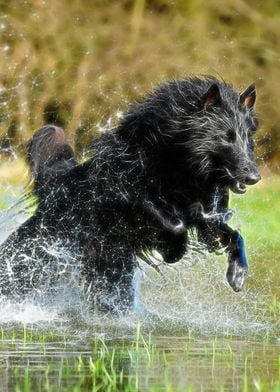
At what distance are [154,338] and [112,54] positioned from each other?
38.1 ft

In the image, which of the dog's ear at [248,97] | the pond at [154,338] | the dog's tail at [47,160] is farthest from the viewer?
the dog's tail at [47,160]

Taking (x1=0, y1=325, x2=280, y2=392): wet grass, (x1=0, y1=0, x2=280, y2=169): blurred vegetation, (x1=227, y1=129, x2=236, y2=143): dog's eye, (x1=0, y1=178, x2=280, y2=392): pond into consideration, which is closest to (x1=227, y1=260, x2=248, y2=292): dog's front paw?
(x1=0, y1=178, x2=280, y2=392): pond

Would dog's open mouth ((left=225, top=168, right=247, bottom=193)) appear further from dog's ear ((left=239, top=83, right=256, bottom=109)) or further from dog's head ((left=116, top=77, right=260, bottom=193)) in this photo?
dog's ear ((left=239, top=83, right=256, bottom=109))

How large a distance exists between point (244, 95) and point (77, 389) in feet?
11.2

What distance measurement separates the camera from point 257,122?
7250 mm

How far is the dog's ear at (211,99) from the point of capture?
690 cm

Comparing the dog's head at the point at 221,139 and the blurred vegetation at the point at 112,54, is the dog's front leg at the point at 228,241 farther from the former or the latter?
the blurred vegetation at the point at 112,54

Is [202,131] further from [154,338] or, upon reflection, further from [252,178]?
[154,338]

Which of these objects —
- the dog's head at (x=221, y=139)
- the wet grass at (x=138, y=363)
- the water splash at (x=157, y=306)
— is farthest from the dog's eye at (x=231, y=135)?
the wet grass at (x=138, y=363)

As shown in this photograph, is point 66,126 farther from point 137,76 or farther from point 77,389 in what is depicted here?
point 77,389

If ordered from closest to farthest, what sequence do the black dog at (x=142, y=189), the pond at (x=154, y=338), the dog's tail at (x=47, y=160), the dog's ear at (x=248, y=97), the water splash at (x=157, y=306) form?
the pond at (x=154, y=338)
the water splash at (x=157, y=306)
the black dog at (x=142, y=189)
the dog's ear at (x=248, y=97)
the dog's tail at (x=47, y=160)

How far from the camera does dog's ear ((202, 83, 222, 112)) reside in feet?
22.6

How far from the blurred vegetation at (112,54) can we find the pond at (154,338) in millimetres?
7556

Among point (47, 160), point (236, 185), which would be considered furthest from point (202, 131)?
point (47, 160)
